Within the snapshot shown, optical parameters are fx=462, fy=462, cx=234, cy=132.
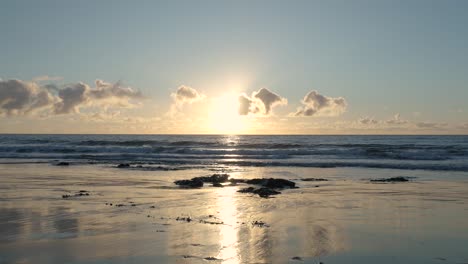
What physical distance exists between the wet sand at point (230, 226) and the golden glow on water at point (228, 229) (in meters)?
0.02

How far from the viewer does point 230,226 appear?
38.5ft

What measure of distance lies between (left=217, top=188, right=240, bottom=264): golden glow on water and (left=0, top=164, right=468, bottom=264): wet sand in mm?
24

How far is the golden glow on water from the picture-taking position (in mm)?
9016

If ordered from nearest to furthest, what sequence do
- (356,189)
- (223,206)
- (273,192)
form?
(223,206), (273,192), (356,189)

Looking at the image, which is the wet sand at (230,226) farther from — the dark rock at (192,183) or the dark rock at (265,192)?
the dark rock at (192,183)

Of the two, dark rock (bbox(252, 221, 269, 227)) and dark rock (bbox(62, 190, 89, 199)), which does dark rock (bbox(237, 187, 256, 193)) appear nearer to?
dark rock (bbox(62, 190, 89, 199))

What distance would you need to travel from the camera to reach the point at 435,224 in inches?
477

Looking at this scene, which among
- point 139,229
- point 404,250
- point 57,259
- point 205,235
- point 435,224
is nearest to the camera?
point 57,259

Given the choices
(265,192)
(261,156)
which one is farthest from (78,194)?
(261,156)

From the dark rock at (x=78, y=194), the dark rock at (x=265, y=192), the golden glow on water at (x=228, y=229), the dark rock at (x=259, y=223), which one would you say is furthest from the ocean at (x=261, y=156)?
the dark rock at (x=259, y=223)

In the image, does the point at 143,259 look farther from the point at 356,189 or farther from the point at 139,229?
the point at 356,189

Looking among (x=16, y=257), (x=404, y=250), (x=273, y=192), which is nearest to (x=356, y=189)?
(x=273, y=192)

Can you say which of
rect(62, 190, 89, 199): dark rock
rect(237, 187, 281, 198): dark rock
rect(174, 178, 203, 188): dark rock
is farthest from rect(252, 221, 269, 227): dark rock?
rect(174, 178, 203, 188): dark rock

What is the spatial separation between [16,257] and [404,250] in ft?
25.1
